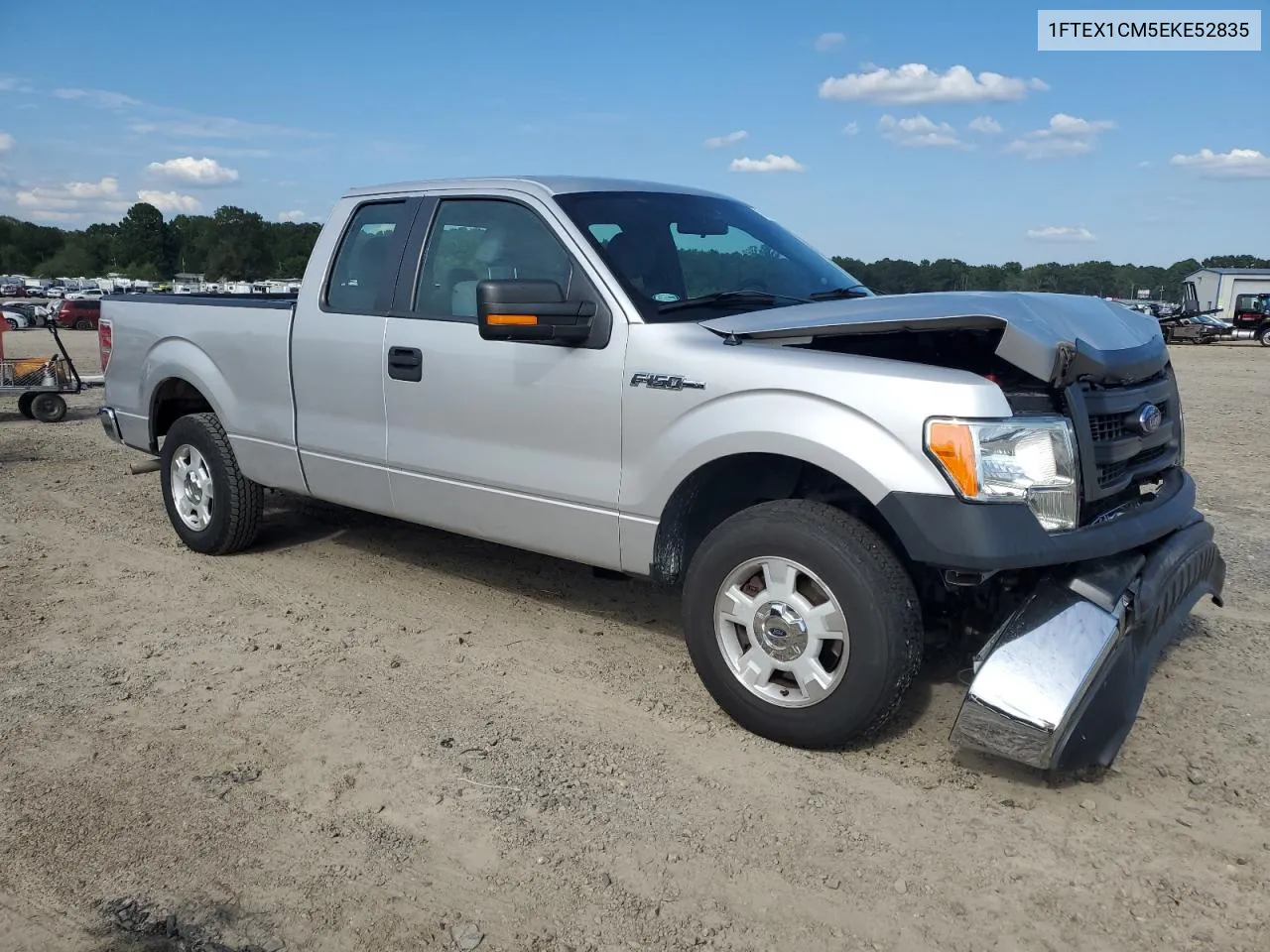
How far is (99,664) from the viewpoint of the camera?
4.61m

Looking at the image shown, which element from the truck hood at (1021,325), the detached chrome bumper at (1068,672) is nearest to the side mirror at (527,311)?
the truck hood at (1021,325)

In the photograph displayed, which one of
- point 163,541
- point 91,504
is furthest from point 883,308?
point 91,504

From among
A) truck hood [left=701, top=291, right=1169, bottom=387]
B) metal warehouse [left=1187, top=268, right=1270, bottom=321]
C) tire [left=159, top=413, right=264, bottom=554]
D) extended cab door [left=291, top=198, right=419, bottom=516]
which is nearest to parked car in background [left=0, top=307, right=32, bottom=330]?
tire [left=159, top=413, right=264, bottom=554]

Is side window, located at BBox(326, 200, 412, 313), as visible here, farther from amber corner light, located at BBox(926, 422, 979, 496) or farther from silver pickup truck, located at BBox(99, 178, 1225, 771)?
amber corner light, located at BBox(926, 422, 979, 496)

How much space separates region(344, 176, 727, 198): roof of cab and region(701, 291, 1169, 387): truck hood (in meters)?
1.05

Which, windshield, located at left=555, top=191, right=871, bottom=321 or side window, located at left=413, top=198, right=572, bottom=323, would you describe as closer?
windshield, located at left=555, top=191, right=871, bottom=321

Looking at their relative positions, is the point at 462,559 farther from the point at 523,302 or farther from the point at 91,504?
the point at 91,504

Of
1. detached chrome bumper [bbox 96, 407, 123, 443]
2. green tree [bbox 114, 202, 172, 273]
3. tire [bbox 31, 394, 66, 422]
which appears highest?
→ green tree [bbox 114, 202, 172, 273]

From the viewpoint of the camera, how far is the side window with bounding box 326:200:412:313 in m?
5.12

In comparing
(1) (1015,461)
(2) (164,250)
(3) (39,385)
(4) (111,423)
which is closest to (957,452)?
(1) (1015,461)

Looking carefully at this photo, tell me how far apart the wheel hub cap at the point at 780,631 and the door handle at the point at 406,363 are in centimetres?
204

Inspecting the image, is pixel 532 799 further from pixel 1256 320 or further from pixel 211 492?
pixel 1256 320

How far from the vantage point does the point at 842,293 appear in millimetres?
4953

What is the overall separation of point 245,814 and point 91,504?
5.26m
